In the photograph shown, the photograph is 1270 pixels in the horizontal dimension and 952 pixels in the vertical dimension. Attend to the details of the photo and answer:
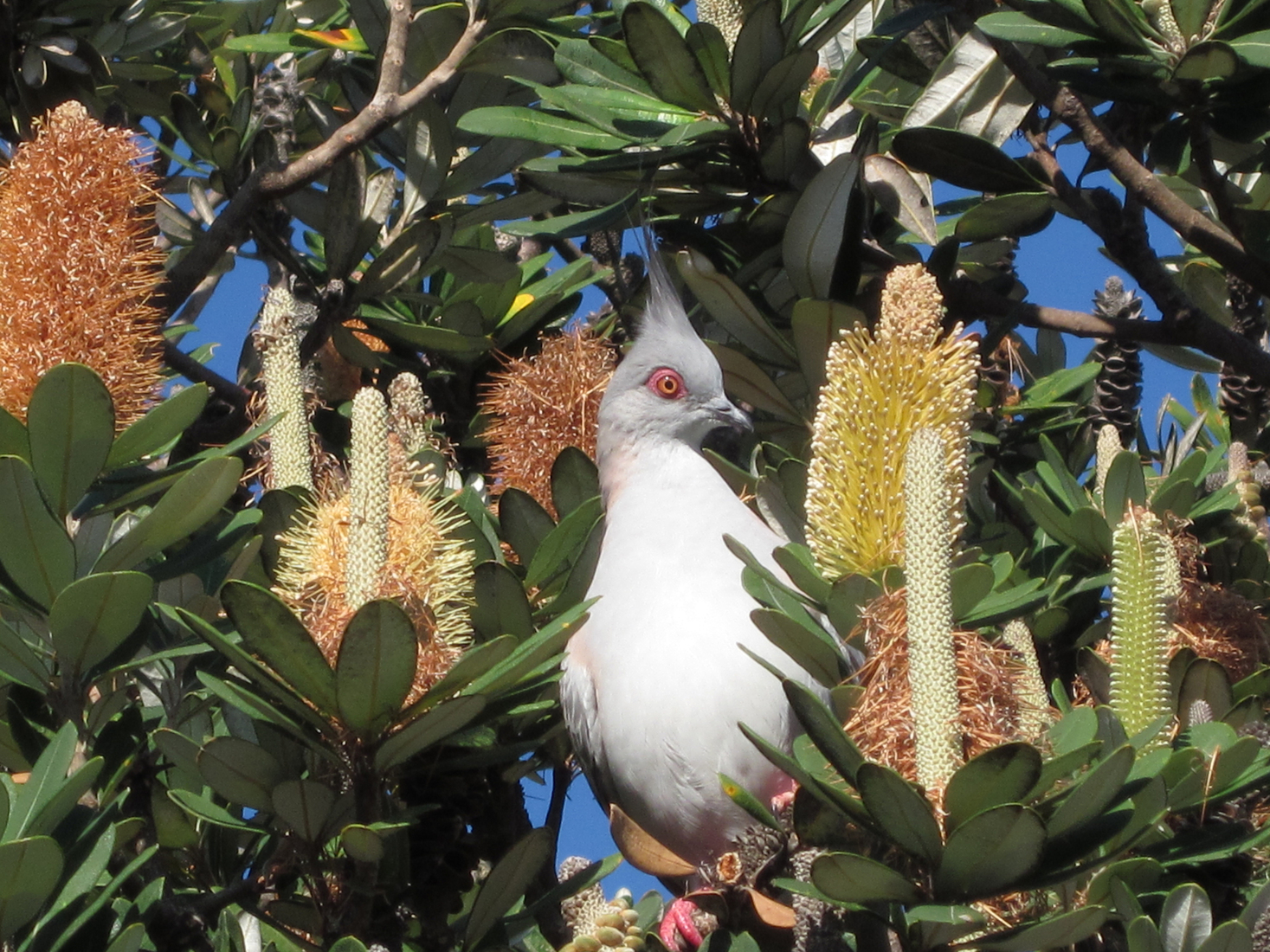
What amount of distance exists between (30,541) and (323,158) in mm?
1333

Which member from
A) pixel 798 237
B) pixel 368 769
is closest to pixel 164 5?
pixel 798 237

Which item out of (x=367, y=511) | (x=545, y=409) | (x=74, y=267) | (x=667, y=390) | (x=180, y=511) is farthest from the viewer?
(x=667, y=390)

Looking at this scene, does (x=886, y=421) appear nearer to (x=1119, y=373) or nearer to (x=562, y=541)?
(x=562, y=541)

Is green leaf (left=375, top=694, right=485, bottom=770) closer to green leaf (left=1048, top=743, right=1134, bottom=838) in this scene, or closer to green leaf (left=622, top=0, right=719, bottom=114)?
green leaf (left=1048, top=743, right=1134, bottom=838)

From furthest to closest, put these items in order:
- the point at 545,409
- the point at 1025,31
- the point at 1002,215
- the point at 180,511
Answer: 1. the point at 545,409
2. the point at 1002,215
3. the point at 1025,31
4. the point at 180,511

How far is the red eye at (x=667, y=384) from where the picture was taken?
4039mm

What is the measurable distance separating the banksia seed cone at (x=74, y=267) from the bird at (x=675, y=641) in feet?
3.99

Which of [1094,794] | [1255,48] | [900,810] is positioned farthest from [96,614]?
[1255,48]

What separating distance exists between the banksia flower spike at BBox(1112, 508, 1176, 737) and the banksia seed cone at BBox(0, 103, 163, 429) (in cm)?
173

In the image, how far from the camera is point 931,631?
6.19 feet

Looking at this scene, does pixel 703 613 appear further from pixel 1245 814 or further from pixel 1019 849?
pixel 1019 849

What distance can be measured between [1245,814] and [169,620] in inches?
78.7

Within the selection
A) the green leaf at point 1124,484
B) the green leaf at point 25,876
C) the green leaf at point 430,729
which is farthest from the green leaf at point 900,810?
the green leaf at point 1124,484

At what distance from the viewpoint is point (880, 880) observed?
75.3 inches
